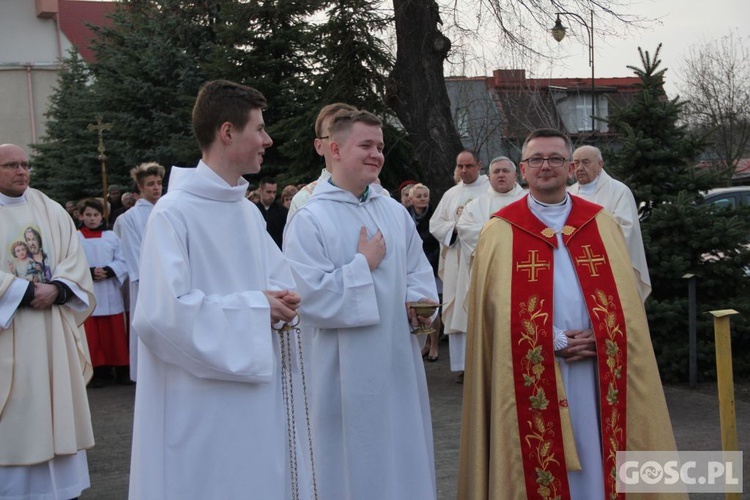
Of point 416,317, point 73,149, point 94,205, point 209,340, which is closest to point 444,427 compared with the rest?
point 416,317

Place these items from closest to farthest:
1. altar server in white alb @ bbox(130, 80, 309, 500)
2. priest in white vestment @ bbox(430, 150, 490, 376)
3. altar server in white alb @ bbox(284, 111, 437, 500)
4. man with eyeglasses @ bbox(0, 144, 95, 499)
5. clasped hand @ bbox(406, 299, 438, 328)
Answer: altar server in white alb @ bbox(130, 80, 309, 500)
altar server in white alb @ bbox(284, 111, 437, 500)
clasped hand @ bbox(406, 299, 438, 328)
man with eyeglasses @ bbox(0, 144, 95, 499)
priest in white vestment @ bbox(430, 150, 490, 376)

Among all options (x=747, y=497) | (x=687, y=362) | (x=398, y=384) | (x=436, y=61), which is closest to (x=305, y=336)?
(x=398, y=384)

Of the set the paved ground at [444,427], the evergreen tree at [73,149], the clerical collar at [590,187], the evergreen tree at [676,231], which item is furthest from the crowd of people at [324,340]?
the evergreen tree at [73,149]

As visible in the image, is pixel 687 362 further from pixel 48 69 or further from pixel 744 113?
pixel 48 69

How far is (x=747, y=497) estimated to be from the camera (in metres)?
5.63

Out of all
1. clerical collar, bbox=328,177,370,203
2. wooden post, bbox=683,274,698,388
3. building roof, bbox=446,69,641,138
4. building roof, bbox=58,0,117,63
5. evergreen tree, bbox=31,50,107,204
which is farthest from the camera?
building roof, bbox=58,0,117,63

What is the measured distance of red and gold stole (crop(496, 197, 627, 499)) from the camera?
426cm

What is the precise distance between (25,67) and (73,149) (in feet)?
63.5

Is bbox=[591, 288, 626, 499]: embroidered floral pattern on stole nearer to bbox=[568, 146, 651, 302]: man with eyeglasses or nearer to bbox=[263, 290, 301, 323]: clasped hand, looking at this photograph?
bbox=[263, 290, 301, 323]: clasped hand

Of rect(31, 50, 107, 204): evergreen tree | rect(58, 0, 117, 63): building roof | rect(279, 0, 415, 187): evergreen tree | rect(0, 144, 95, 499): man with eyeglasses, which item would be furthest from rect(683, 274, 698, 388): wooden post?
rect(58, 0, 117, 63): building roof

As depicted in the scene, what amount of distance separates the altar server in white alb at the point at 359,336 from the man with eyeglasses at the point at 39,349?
184 centimetres

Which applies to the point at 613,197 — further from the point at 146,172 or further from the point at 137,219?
the point at 137,219

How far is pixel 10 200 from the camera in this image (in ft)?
18.8

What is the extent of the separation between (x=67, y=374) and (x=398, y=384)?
230 centimetres
